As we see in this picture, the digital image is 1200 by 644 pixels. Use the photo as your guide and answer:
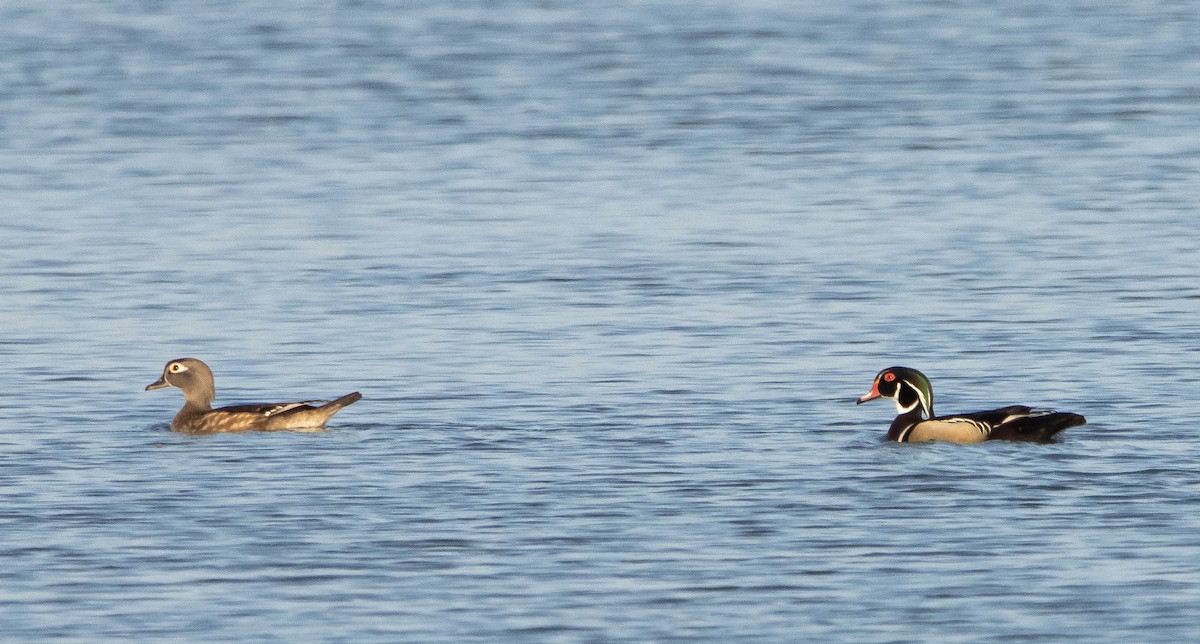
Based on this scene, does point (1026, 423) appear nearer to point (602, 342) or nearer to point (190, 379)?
point (602, 342)

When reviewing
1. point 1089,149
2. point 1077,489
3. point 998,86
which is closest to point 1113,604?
point 1077,489

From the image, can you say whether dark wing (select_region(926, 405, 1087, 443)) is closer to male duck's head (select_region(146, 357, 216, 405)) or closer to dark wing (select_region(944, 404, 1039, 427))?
dark wing (select_region(944, 404, 1039, 427))

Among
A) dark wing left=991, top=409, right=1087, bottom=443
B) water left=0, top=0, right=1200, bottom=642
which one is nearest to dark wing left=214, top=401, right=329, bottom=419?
water left=0, top=0, right=1200, bottom=642

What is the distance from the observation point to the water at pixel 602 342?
1166 centimetres

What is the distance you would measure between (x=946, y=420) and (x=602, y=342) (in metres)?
3.65

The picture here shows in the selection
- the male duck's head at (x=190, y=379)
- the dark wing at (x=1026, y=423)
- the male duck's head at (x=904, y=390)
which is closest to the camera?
the dark wing at (x=1026, y=423)

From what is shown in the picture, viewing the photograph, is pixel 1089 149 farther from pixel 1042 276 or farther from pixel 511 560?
pixel 511 560

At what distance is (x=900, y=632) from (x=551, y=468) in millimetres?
3696

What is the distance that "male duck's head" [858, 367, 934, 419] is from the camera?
51.4ft

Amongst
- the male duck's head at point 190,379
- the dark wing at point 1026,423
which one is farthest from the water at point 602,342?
the male duck's head at point 190,379

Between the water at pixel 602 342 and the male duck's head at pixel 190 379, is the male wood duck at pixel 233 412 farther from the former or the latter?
the water at pixel 602 342

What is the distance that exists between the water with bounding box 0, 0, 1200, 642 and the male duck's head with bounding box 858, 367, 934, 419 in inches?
10.5

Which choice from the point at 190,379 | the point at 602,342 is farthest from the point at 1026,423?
the point at 190,379

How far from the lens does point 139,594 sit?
11.6 meters
